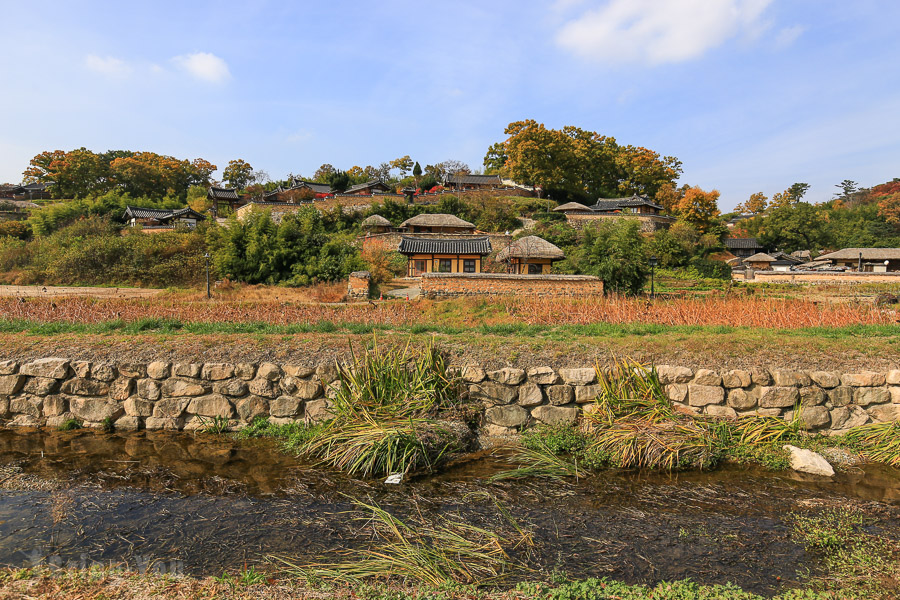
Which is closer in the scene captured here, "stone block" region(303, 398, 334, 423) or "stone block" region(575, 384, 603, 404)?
"stone block" region(575, 384, 603, 404)

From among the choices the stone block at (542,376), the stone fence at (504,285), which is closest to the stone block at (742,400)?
the stone block at (542,376)

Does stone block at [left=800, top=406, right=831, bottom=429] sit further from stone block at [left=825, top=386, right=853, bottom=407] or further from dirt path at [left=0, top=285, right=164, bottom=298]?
dirt path at [left=0, top=285, right=164, bottom=298]

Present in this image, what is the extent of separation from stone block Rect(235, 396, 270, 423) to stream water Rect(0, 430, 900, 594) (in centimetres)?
55

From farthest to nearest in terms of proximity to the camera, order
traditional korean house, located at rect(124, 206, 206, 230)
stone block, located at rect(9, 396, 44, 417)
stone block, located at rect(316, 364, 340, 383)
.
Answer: traditional korean house, located at rect(124, 206, 206, 230), stone block, located at rect(9, 396, 44, 417), stone block, located at rect(316, 364, 340, 383)

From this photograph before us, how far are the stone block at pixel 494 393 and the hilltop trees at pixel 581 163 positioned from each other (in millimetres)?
46550

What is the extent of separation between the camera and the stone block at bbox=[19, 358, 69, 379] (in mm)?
6156

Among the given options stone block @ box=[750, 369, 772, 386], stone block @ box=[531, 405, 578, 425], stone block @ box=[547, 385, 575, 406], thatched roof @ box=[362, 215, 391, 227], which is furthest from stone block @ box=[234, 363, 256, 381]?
thatched roof @ box=[362, 215, 391, 227]

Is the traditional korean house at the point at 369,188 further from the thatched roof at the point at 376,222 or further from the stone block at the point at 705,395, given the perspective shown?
the stone block at the point at 705,395

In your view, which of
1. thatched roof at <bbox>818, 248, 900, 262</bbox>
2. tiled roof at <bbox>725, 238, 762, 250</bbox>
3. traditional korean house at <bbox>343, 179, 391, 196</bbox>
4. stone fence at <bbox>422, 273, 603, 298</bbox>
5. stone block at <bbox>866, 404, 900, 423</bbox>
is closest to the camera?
stone block at <bbox>866, 404, 900, 423</bbox>

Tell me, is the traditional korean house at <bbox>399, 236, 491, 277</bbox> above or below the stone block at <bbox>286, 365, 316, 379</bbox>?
above

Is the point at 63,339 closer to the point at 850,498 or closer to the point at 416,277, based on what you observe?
the point at 850,498

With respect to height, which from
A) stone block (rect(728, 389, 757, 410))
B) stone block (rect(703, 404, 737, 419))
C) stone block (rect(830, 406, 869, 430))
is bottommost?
stone block (rect(830, 406, 869, 430))

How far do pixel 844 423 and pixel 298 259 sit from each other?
24.0 meters

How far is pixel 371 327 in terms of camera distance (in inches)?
314
